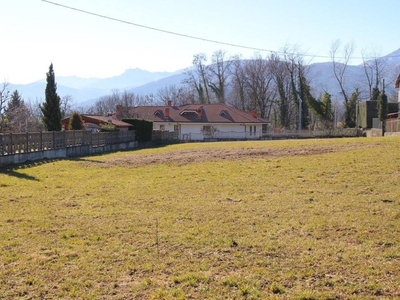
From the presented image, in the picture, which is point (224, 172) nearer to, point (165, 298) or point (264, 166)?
point (264, 166)

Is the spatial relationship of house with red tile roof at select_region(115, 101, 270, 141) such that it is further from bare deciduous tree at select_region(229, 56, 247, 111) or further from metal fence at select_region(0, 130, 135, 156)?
metal fence at select_region(0, 130, 135, 156)

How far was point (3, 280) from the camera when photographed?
→ 4.84 metres

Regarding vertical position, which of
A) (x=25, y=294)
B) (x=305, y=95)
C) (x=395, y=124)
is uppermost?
(x=305, y=95)

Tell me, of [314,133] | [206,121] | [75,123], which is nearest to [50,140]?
[75,123]

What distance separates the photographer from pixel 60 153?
22.7 metres

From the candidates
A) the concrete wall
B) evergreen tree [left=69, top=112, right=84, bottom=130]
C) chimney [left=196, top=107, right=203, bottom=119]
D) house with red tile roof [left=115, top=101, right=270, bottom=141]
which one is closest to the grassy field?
the concrete wall

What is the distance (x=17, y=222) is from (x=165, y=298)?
4497 millimetres

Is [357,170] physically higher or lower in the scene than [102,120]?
lower

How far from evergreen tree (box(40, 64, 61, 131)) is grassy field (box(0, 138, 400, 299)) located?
64.3ft

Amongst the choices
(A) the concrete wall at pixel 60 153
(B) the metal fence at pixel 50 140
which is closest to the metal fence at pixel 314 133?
(A) the concrete wall at pixel 60 153

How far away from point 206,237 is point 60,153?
18.0 m

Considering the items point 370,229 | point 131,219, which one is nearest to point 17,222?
point 131,219

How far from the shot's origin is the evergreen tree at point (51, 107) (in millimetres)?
31438

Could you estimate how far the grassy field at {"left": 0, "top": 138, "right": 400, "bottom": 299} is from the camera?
462 cm
